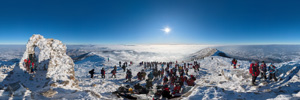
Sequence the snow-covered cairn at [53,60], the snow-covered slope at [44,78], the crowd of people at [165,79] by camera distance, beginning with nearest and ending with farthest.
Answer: the snow-covered slope at [44,78]
the snow-covered cairn at [53,60]
the crowd of people at [165,79]

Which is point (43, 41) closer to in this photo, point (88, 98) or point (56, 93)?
point (56, 93)

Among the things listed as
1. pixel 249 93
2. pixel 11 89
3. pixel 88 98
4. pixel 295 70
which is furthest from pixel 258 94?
pixel 11 89

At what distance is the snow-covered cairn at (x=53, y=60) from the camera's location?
9.97 m

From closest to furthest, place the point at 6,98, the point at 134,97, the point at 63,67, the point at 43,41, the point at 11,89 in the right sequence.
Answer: the point at 6,98, the point at 11,89, the point at 134,97, the point at 63,67, the point at 43,41

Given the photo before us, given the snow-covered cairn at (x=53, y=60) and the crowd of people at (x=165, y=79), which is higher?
the snow-covered cairn at (x=53, y=60)

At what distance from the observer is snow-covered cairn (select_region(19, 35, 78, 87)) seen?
997 cm

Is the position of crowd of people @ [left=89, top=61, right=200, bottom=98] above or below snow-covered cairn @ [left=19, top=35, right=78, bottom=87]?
below

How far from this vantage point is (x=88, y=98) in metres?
7.00

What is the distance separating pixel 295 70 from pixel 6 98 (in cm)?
1751

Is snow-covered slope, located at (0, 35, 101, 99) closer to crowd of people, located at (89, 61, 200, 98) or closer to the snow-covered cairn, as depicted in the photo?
the snow-covered cairn

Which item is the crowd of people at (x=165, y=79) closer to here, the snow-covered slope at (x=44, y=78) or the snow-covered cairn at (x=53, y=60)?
the snow-covered slope at (x=44, y=78)

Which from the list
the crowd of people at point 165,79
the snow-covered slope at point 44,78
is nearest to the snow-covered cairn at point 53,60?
the snow-covered slope at point 44,78

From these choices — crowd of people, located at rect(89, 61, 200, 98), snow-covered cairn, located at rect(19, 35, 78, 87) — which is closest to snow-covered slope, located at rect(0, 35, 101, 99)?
snow-covered cairn, located at rect(19, 35, 78, 87)

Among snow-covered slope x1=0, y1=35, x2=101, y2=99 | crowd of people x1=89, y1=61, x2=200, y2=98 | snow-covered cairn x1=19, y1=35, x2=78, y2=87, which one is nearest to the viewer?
snow-covered slope x1=0, y1=35, x2=101, y2=99
